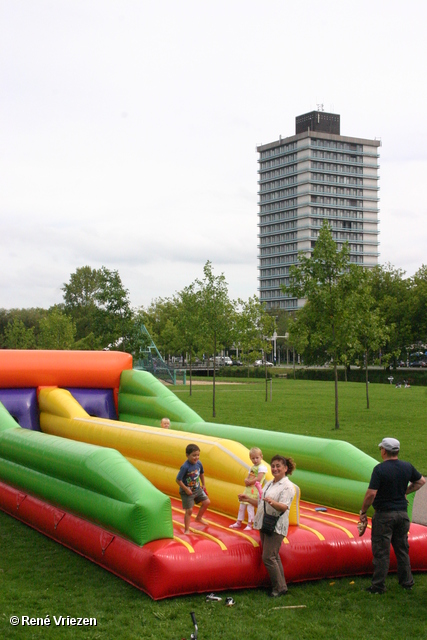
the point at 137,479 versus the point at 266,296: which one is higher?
the point at 266,296

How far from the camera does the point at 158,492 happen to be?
710cm

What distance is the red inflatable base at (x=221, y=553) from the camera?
21.5 ft

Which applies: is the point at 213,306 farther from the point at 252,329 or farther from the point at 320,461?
the point at 320,461

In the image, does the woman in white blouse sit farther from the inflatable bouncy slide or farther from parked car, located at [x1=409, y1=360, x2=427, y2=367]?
parked car, located at [x1=409, y1=360, x2=427, y2=367]

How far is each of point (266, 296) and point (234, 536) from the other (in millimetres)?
123459

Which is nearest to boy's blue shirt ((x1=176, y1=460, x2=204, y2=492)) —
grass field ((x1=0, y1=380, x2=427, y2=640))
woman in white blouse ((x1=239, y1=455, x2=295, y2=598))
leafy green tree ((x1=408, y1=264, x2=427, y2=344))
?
woman in white blouse ((x1=239, y1=455, x2=295, y2=598))

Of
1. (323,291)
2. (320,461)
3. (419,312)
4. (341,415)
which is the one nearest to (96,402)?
(320,461)

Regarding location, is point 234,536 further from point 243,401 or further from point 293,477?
point 243,401

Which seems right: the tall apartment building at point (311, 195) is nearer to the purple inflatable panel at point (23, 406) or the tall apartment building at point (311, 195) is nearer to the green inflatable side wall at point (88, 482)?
the purple inflatable panel at point (23, 406)

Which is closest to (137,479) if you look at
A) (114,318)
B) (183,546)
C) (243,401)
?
(183,546)

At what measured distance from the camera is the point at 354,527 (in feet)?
25.2

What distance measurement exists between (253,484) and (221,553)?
3.50 ft

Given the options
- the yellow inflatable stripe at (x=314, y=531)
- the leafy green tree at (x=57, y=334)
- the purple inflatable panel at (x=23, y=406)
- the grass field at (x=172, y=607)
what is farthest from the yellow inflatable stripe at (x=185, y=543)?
the leafy green tree at (x=57, y=334)

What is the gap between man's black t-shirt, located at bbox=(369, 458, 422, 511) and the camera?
6746 millimetres
